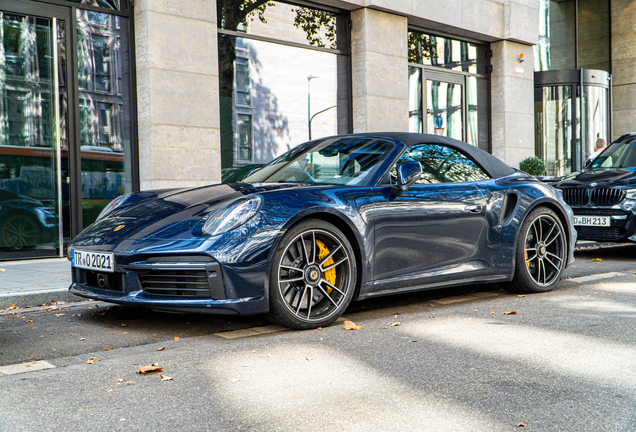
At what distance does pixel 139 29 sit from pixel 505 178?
6.11 m

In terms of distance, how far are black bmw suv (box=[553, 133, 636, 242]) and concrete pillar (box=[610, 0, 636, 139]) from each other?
1194 centimetres

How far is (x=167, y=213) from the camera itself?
14.1 feet

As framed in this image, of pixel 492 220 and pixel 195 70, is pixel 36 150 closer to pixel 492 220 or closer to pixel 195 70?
pixel 195 70

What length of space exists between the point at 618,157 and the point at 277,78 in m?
5.53

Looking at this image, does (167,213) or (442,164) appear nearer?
(167,213)

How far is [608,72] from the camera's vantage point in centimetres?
1992

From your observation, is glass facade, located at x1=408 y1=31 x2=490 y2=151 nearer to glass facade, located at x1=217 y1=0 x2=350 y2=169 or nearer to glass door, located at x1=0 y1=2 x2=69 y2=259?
glass facade, located at x1=217 y1=0 x2=350 y2=169

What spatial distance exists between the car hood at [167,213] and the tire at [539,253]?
7.18 ft

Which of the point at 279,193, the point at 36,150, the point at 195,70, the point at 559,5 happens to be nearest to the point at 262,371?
the point at 279,193

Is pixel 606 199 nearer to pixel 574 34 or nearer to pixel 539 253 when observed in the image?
pixel 539 253

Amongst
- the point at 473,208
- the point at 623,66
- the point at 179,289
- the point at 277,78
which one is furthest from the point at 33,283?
the point at 623,66

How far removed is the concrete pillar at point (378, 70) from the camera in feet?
39.7

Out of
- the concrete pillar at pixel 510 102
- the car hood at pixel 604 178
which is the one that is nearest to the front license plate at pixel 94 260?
the car hood at pixel 604 178

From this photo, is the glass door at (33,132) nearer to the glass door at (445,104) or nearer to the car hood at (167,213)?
the car hood at (167,213)
